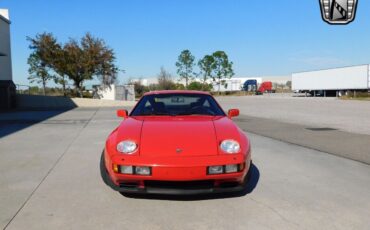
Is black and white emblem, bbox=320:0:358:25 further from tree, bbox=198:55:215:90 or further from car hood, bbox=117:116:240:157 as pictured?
tree, bbox=198:55:215:90

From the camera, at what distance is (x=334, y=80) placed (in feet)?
148

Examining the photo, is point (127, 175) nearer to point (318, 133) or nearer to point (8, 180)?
point (8, 180)

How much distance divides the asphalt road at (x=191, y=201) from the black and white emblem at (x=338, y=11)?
6.71 ft

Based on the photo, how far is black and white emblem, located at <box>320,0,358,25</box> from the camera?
406cm

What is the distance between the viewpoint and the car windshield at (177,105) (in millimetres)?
5766

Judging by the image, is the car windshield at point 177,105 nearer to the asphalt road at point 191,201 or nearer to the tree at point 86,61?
the asphalt road at point 191,201

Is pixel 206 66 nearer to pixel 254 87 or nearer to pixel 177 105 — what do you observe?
pixel 254 87

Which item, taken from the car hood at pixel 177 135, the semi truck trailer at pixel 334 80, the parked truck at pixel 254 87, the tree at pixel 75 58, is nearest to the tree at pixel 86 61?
the tree at pixel 75 58

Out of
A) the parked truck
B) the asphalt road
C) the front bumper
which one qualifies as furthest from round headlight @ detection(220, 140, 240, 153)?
the parked truck

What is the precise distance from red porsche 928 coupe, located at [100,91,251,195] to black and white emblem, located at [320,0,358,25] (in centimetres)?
167

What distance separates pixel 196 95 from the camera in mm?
6410

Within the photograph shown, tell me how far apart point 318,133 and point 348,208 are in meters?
7.32

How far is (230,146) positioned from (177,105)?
2180 mm

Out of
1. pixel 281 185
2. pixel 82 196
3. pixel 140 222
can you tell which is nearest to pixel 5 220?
pixel 82 196
